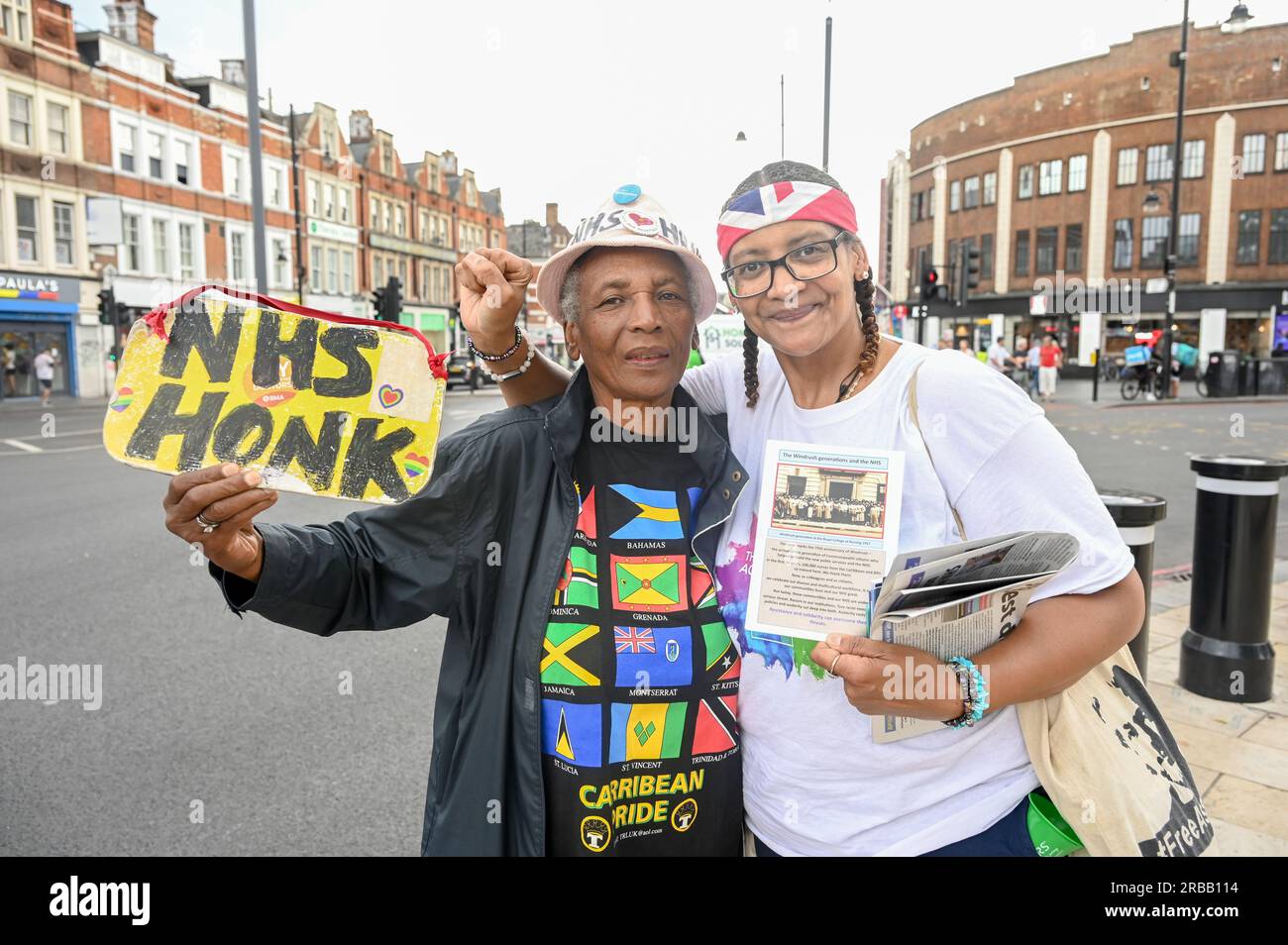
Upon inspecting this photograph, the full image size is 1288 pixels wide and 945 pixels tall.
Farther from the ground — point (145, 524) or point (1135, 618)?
point (1135, 618)

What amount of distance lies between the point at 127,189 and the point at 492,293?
36488 millimetres

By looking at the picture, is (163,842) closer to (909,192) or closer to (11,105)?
(11,105)

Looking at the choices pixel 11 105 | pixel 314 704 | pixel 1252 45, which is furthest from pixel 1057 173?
pixel 314 704

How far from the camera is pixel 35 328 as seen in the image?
2859cm

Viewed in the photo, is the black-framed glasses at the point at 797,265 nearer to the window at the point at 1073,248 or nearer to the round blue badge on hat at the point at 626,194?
the round blue badge on hat at the point at 626,194

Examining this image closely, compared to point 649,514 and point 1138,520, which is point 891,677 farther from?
point 1138,520

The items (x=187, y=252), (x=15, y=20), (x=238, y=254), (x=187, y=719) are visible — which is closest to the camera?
(x=187, y=719)

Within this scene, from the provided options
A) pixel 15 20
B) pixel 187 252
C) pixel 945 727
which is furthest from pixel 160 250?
pixel 945 727

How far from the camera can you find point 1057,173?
147 feet

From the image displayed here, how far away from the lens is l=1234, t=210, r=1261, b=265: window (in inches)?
1578

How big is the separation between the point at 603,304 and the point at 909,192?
58.1m

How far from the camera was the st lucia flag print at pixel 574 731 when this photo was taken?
169 centimetres
